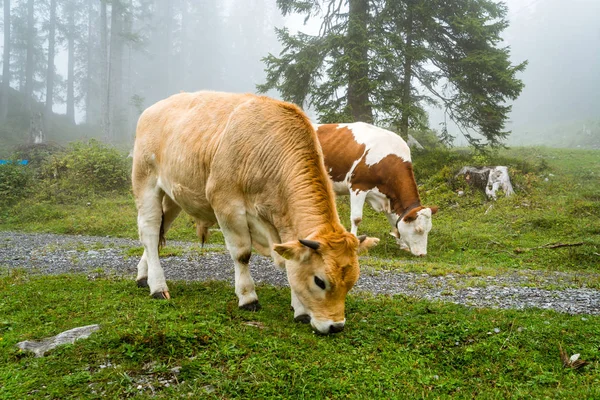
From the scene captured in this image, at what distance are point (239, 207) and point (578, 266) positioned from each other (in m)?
7.88

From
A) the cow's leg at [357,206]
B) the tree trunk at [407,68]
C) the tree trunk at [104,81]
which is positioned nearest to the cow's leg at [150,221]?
the cow's leg at [357,206]

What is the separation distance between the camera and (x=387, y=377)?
330 centimetres

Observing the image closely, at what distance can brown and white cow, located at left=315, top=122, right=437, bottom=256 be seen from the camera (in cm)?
972

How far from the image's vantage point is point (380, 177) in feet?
33.6

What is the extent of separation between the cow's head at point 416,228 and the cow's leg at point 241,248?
18.7 feet

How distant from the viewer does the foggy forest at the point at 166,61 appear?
42.8m

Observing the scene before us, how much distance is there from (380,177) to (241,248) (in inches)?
242

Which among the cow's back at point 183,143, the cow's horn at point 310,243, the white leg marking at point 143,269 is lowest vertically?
the white leg marking at point 143,269

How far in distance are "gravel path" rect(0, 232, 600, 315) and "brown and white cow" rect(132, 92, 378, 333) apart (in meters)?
1.81

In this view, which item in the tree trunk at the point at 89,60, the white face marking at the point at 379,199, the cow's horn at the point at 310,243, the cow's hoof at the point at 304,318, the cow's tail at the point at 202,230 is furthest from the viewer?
the tree trunk at the point at 89,60

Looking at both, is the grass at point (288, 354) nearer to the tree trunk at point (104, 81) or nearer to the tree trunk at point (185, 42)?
the tree trunk at point (104, 81)

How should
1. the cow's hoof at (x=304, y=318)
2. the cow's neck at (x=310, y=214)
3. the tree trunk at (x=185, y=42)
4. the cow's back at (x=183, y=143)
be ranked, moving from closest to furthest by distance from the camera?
1. the cow's neck at (x=310, y=214)
2. the cow's hoof at (x=304, y=318)
3. the cow's back at (x=183, y=143)
4. the tree trunk at (x=185, y=42)

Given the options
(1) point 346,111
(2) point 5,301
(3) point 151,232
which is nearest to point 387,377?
(3) point 151,232

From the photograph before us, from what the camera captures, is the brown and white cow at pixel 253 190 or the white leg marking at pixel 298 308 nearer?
the brown and white cow at pixel 253 190
